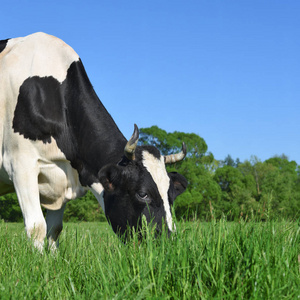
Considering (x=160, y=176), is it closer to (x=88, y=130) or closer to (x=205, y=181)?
(x=88, y=130)

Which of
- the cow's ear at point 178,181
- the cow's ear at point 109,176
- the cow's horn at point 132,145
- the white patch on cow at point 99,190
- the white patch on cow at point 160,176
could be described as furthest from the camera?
the cow's ear at point 178,181

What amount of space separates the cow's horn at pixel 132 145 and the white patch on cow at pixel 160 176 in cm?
19

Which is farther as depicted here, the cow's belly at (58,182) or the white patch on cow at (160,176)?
the cow's belly at (58,182)

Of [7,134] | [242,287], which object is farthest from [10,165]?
[242,287]

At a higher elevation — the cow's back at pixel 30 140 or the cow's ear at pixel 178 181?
the cow's back at pixel 30 140

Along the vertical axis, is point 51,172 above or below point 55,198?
above

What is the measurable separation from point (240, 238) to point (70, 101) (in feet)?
13.7

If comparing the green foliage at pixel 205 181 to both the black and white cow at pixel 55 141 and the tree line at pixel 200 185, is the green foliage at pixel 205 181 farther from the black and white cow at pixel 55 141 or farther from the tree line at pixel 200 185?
the black and white cow at pixel 55 141

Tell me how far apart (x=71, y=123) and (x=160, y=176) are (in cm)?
203

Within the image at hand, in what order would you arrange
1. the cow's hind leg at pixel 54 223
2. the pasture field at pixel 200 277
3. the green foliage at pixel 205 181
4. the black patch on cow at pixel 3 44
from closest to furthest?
the pasture field at pixel 200 277, the cow's hind leg at pixel 54 223, the black patch on cow at pixel 3 44, the green foliage at pixel 205 181

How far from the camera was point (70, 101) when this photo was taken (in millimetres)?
6531

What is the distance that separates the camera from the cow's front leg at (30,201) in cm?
586

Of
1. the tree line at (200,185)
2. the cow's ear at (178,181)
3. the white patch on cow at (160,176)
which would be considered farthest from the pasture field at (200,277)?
the tree line at (200,185)

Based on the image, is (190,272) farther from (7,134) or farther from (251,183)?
(251,183)
